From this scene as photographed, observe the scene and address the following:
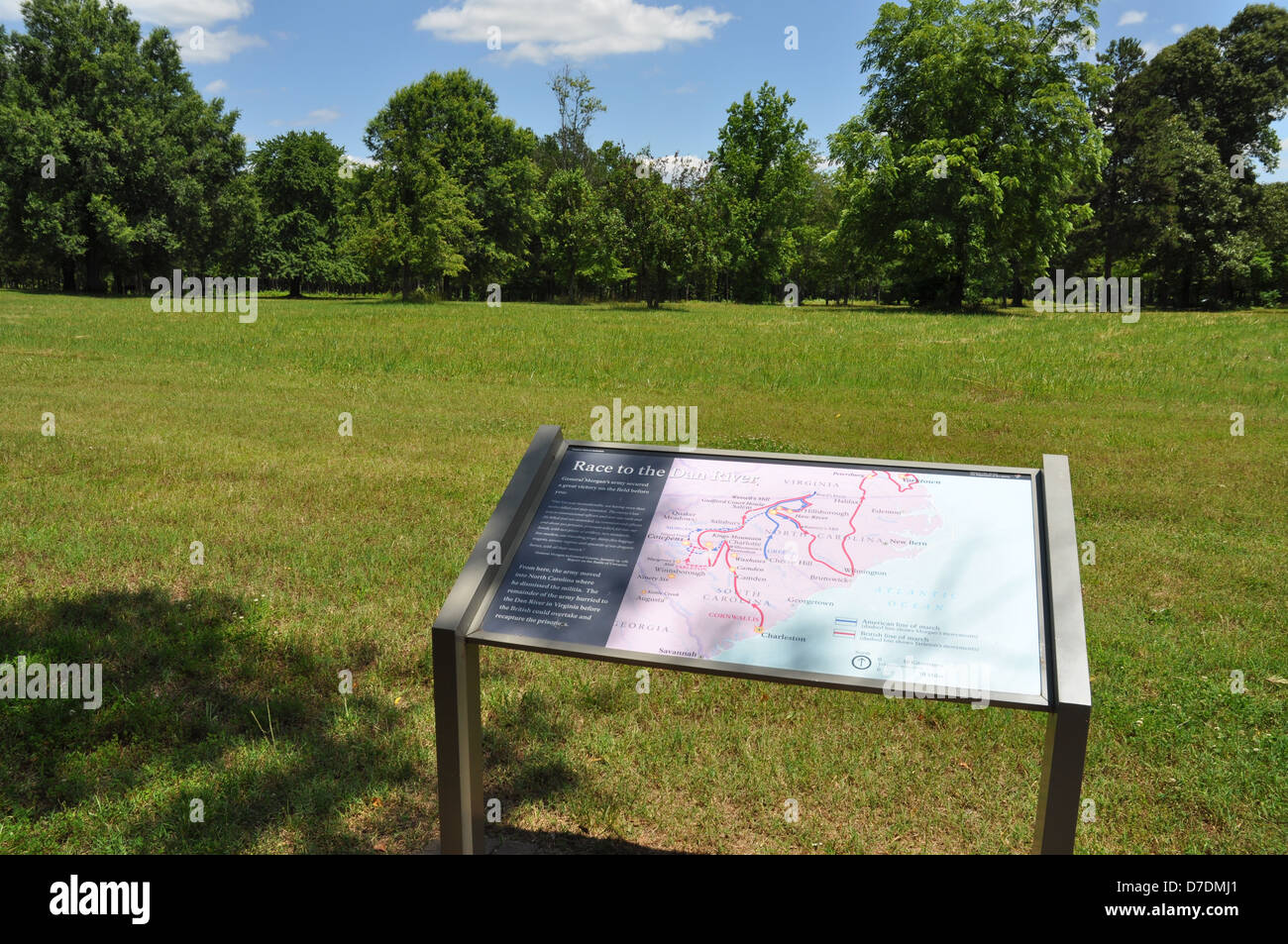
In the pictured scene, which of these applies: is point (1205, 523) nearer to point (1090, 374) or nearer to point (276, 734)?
point (276, 734)

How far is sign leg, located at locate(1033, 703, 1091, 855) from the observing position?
2.64m

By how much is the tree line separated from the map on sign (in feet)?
123

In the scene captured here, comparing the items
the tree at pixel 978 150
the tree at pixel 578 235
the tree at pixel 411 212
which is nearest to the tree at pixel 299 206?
the tree at pixel 411 212

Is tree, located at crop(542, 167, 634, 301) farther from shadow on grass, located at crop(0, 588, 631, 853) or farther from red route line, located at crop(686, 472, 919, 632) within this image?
red route line, located at crop(686, 472, 919, 632)

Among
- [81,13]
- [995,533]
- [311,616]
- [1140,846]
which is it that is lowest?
[1140,846]

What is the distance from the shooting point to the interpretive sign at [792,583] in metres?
2.84

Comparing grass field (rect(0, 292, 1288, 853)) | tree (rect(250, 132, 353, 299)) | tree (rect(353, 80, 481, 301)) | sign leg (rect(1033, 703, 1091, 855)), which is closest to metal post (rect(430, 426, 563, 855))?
grass field (rect(0, 292, 1288, 853))

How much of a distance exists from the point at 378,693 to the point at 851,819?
9.04ft

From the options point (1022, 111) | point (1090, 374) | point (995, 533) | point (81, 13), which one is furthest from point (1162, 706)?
point (81, 13)

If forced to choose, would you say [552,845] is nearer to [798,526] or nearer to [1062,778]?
[798,526]

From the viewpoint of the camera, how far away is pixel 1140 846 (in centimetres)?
380

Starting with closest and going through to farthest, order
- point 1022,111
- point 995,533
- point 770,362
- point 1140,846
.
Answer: point 995,533 < point 1140,846 < point 770,362 < point 1022,111

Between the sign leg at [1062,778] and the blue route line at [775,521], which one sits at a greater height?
the blue route line at [775,521]

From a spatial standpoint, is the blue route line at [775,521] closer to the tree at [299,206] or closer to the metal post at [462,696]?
the metal post at [462,696]
